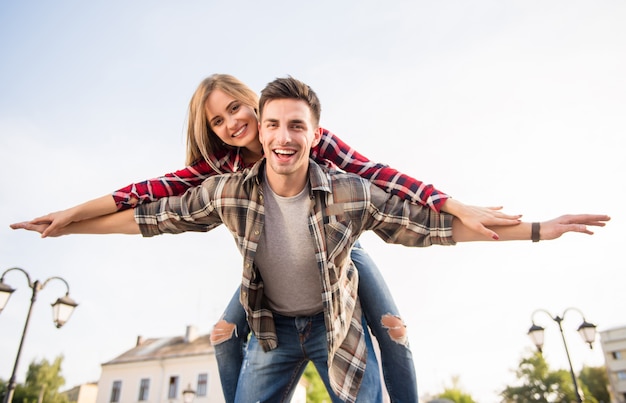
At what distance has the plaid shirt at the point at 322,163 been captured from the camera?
9.20ft

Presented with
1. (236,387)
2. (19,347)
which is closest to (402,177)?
(236,387)

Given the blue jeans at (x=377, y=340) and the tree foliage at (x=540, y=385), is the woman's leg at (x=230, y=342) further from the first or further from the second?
the tree foliage at (x=540, y=385)

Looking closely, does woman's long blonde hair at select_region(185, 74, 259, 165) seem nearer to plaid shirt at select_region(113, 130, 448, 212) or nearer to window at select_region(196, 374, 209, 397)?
plaid shirt at select_region(113, 130, 448, 212)

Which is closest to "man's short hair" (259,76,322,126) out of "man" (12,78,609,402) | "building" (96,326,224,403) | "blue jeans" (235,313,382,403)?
"man" (12,78,609,402)

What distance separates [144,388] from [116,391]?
7.82 feet

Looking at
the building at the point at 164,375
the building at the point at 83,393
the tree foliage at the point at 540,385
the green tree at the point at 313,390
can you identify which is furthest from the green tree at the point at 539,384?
the building at the point at 83,393

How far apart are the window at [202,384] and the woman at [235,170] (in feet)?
95.6

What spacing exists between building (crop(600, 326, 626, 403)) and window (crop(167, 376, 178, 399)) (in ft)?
164

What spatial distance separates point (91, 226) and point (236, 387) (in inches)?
64.3

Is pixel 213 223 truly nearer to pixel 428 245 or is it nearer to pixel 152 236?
pixel 152 236

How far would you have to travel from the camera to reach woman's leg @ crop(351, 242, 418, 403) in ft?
10.3

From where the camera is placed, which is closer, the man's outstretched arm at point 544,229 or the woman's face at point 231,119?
the man's outstretched arm at point 544,229

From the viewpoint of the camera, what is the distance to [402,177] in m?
2.87

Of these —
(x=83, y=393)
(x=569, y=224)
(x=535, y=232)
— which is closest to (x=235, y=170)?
(x=535, y=232)
